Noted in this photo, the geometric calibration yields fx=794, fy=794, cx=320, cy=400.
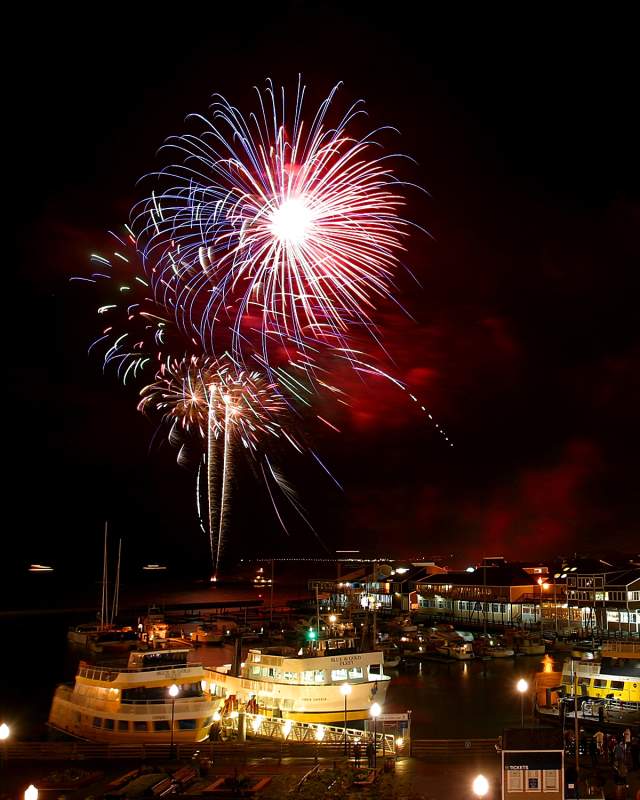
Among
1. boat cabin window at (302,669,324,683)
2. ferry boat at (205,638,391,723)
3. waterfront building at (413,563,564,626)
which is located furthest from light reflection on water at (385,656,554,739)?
waterfront building at (413,563,564,626)

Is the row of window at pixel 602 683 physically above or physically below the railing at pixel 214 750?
above

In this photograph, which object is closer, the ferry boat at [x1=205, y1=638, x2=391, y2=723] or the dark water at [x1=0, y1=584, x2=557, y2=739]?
the ferry boat at [x1=205, y1=638, x2=391, y2=723]

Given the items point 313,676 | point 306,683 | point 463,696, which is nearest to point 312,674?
point 313,676

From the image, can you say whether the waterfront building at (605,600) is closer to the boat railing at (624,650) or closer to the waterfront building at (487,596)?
the waterfront building at (487,596)

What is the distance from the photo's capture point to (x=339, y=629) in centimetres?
5072

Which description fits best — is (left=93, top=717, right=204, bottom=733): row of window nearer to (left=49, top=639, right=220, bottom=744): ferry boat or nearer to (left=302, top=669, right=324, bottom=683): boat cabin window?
(left=49, top=639, right=220, bottom=744): ferry boat

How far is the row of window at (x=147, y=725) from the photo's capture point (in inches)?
819

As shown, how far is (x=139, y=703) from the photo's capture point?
21438 millimetres

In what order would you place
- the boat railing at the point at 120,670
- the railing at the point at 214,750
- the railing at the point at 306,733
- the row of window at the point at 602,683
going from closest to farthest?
the railing at the point at 214,750
the railing at the point at 306,733
the boat railing at the point at 120,670
the row of window at the point at 602,683

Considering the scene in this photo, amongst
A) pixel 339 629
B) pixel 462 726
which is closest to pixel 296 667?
pixel 462 726

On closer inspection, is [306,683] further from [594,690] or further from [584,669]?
[594,690]

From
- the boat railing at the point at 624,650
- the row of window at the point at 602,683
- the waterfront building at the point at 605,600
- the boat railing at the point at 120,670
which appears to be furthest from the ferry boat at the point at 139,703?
the waterfront building at the point at 605,600

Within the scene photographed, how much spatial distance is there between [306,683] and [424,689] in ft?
43.8

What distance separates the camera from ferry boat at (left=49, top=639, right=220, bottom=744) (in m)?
20.9
